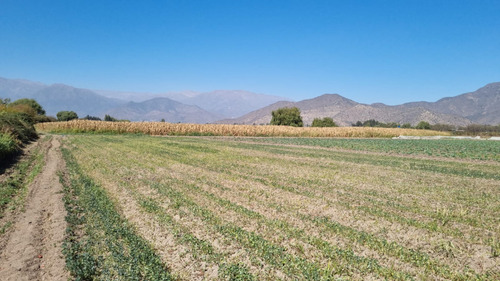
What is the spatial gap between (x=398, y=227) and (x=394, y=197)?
3271 mm

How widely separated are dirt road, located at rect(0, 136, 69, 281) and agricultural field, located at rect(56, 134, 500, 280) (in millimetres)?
291

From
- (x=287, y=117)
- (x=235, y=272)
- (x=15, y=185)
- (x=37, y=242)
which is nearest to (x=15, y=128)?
(x=15, y=185)

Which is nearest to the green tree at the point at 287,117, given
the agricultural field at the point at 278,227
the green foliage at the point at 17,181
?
the green foliage at the point at 17,181

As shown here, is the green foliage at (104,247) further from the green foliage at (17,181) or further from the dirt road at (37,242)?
the green foliage at (17,181)

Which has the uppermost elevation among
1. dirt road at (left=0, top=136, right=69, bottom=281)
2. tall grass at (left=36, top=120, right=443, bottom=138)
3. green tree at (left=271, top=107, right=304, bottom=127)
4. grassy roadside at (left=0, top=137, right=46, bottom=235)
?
green tree at (left=271, top=107, right=304, bottom=127)

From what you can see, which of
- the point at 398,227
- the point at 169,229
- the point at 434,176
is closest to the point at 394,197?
the point at 398,227

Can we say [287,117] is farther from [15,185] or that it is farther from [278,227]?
[278,227]

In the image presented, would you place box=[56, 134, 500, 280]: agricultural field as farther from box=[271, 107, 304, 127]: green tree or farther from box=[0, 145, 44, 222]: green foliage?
box=[271, 107, 304, 127]: green tree

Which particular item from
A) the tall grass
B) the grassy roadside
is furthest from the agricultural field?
the tall grass

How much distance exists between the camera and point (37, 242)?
272 inches

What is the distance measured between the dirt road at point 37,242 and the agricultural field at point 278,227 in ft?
0.96

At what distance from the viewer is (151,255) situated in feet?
19.9

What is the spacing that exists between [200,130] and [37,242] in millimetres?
51863

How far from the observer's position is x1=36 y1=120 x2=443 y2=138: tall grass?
5238 centimetres
